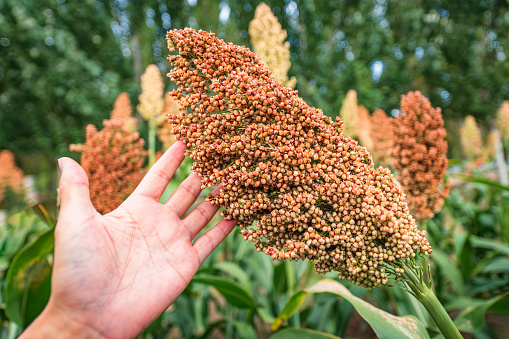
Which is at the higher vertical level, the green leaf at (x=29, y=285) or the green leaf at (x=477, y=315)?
the green leaf at (x=477, y=315)

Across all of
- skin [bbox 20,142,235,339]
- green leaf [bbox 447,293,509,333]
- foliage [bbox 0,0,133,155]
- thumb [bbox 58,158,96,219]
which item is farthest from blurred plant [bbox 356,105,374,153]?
foliage [bbox 0,0,133,155]

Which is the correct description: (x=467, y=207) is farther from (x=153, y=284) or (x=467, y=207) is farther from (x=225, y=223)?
(x=153, y=284)

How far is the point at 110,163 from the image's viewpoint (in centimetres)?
258

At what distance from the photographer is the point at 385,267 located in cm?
132

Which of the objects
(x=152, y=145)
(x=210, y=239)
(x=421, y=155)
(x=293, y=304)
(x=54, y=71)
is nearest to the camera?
(x=210, y=239)

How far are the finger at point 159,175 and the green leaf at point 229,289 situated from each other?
65cm

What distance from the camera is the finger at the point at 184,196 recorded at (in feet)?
6.07

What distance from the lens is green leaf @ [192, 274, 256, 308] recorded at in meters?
1.98

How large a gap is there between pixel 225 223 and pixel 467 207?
13.8ft

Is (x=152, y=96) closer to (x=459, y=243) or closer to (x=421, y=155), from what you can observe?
(x=421, y=155)

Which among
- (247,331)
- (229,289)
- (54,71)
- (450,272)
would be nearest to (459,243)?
(450,272)

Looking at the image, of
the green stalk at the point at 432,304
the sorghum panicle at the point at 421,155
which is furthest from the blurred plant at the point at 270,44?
the green stalk at the point at 432,304

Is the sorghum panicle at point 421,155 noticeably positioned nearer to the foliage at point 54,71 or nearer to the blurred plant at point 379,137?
the blurred plant at point 379,137

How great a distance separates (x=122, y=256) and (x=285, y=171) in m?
1.00
